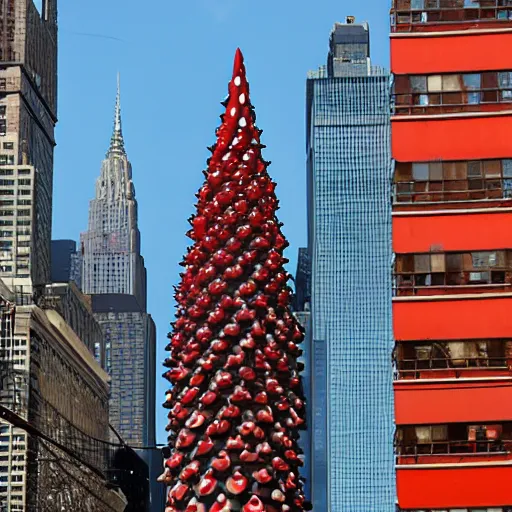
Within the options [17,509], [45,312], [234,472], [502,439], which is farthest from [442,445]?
[45,312]

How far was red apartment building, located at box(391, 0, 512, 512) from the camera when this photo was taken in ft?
103

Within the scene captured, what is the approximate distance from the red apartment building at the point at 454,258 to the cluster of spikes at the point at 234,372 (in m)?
8.74

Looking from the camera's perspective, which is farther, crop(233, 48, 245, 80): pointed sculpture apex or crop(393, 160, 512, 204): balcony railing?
crop(393, 160, 512, 204): balcony railing

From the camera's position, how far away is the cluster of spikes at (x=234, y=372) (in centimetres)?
2245

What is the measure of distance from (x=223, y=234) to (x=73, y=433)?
6615 inches

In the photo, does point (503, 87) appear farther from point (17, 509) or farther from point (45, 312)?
point (45, 312)

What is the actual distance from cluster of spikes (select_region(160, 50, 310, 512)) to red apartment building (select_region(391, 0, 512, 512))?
8742 millimetres

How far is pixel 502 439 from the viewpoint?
103 feet

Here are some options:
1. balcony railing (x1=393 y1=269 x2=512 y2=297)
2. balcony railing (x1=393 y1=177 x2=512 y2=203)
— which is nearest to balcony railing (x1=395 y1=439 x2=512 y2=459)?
balcony railing (x1=393 y1=269 x2=512 y2=297)

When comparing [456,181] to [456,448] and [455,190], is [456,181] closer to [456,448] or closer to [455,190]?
[455,190]

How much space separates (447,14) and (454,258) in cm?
588

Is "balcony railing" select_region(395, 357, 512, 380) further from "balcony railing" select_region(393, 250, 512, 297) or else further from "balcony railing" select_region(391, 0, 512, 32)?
"balcony railing" select_region(391, 0, 512, 32)

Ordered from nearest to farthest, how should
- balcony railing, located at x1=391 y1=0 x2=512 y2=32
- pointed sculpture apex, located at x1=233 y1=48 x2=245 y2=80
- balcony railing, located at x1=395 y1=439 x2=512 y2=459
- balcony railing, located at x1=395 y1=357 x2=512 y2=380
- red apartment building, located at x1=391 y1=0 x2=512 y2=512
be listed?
pointed sculpture apex, located at x1=233 y1=48 x2=245 y2=80 → balcony railing, located at x1=395 y1=439 x2=512 y2=459 → red apartment building, located at x1=391 y1=0 x2=512 y2=512 → balcony railing, located at x1=395 y1=357 x2=512 y2=380 → balcony railing, located at x1=391 y1=0 x2=512 y2=32

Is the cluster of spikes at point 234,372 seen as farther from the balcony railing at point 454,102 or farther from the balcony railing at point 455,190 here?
the balcony railing at point 454,102
